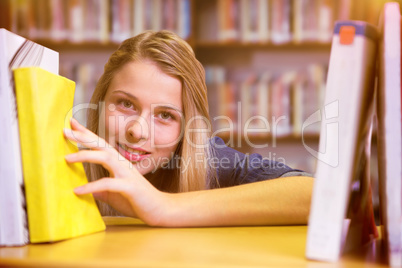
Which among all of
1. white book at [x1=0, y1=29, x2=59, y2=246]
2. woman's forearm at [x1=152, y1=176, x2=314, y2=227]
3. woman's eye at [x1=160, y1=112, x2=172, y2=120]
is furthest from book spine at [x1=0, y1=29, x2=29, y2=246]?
woman's eye at [x1=160, y1=112, x2=172, y2=120]

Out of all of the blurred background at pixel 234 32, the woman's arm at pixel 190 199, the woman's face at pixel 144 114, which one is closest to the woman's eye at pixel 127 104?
the woman's face at pixel 144 114

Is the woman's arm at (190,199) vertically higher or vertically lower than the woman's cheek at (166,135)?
lower

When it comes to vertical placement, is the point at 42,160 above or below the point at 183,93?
below

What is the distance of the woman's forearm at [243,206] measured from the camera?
590 mm

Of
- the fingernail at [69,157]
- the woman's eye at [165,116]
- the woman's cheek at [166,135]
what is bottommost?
the fingernail at [69,157]

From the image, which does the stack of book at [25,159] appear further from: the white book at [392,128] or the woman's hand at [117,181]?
the white book at [392,128]

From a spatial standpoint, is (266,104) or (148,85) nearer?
(148,85)

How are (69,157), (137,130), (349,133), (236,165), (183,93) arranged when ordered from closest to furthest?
1. (349,133)
2. (69,157)
3. (137,130)
4. (183,93)
5. (236,165)

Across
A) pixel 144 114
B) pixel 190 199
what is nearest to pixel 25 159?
pixel 190 199

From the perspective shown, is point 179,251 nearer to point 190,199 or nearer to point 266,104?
point 190,199

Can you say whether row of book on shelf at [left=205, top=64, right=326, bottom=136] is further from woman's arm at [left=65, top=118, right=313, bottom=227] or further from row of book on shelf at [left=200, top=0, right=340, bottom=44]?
woman's arm at [left=65, top=118, right=313, bottom=227]

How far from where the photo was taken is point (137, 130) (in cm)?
93

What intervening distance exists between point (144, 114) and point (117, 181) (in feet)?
1.43

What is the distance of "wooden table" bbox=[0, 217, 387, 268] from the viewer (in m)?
0.38
